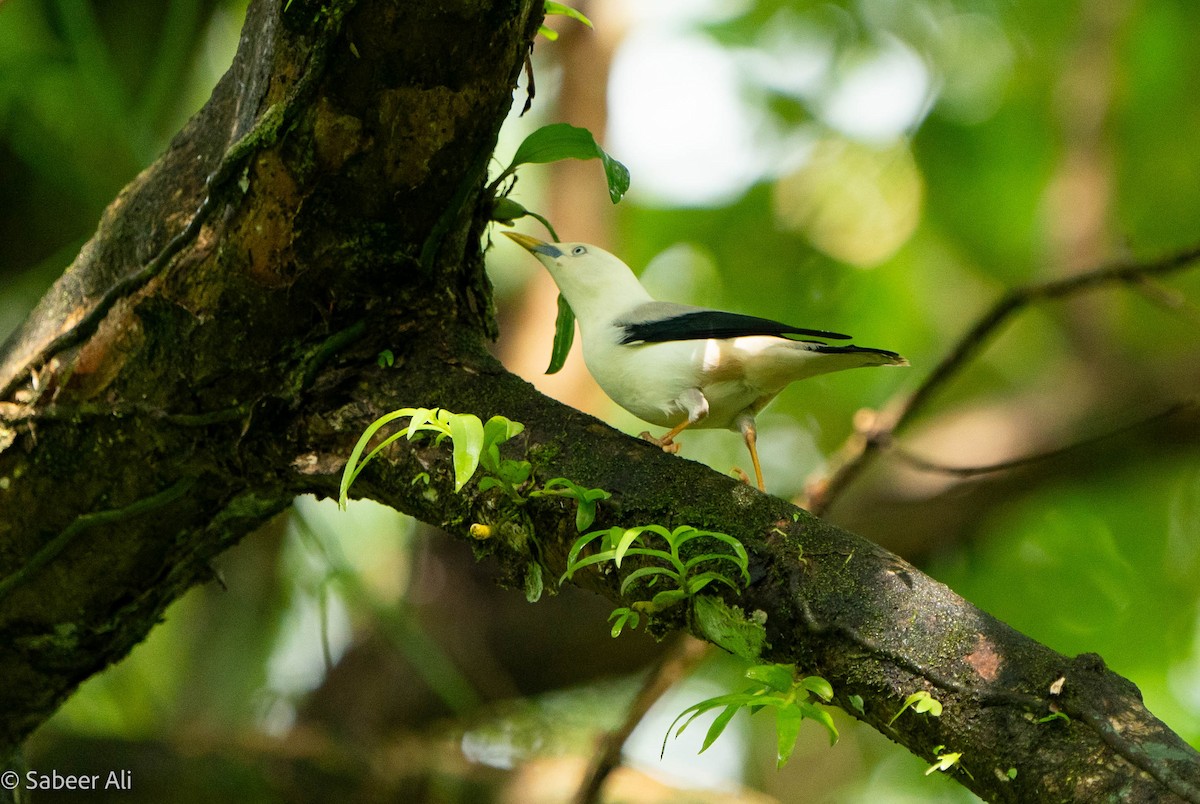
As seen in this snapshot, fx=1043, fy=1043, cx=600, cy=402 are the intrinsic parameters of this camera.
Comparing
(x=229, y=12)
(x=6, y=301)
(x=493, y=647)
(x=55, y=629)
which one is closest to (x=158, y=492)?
(x=55, y=629)

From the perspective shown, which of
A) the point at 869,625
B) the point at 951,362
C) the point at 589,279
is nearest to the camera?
the point at 869,625

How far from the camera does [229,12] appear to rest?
6.72m

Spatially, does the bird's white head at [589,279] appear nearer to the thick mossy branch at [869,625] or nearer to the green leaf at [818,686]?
the thick mossy branch at [869,625]

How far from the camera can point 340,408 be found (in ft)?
8.43

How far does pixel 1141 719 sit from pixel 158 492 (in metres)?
2.37

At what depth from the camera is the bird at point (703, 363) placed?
9.32 feet

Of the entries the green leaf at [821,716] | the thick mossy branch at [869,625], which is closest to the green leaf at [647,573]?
the thick mossy branch at [869,625]

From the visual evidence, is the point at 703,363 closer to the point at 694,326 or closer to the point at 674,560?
the point at 694,326

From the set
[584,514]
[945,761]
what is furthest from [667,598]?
[945,761]

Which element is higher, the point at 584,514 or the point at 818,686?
the point at 584,514

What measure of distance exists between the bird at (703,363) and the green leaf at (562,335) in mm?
54

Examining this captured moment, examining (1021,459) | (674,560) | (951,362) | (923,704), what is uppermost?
(674,560)

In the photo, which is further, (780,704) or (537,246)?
(537,246)

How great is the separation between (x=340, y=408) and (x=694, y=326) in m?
1.01
